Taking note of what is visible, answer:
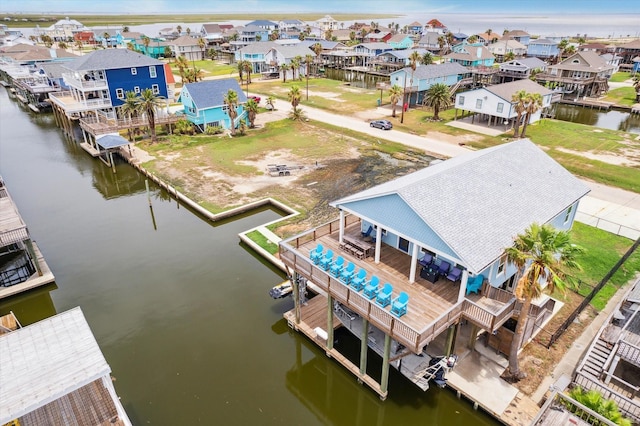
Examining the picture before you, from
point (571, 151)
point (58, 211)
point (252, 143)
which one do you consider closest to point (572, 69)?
point (571, 151)

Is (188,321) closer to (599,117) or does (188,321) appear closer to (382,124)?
(382,124)

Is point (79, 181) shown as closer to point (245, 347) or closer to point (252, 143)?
point (252, 143)

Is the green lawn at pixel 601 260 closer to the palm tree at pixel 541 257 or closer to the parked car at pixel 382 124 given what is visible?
the palm tree at pixel 541 257

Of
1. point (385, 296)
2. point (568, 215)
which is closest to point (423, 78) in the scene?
point (568, 215)

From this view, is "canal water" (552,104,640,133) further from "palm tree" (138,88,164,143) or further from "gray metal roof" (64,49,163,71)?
"gray metal roof" (64,49,163,71)

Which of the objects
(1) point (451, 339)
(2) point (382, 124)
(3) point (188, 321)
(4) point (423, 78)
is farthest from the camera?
(4) point (423, 78)

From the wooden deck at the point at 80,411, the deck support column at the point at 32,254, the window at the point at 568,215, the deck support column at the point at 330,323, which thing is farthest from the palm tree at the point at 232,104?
the wooden deck at the point at 80,411
